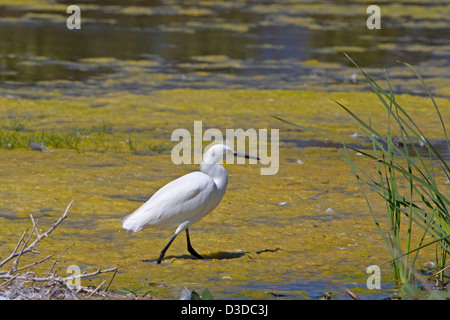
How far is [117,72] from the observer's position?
1419 centimetres

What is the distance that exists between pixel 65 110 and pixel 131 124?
1.16 metres

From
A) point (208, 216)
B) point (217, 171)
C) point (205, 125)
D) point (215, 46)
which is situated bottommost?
point (208, 216)

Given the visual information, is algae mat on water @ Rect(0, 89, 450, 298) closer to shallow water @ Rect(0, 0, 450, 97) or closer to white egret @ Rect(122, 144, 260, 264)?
white egret @ Rect(122, 144, 260, 264)

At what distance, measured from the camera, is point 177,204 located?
210 inches

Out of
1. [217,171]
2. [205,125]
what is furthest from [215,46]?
[217,171]

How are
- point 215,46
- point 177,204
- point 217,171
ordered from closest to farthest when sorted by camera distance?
point 177,204, point 217,171, point 215,46

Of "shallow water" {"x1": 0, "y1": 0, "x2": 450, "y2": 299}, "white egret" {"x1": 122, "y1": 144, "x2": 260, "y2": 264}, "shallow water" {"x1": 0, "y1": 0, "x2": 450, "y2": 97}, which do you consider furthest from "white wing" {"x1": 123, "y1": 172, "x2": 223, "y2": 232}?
"shallow water" {"x1": 0, "y1": 0, "x2": 450, "y2": 97}

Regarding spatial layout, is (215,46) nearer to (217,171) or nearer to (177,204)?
(217,171)

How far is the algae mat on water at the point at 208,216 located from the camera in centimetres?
530

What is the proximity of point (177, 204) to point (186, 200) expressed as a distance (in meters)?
0.07

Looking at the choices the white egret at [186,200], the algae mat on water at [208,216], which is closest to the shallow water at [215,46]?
the algae mat on water at [208,216]

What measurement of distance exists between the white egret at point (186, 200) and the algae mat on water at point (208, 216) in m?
0.28
